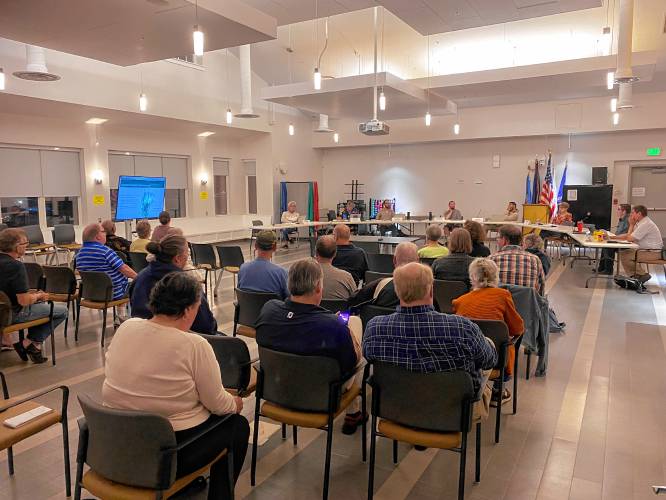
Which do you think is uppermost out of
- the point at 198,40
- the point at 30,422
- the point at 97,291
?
the point at 198,40

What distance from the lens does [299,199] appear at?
15227 mm

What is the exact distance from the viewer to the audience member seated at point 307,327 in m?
2.45

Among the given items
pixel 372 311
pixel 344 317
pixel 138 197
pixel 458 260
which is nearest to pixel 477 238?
pixel 458 260

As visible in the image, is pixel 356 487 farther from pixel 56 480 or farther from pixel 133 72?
pixel 133 72

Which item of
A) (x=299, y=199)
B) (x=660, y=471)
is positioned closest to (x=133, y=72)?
(x=299, y=199)

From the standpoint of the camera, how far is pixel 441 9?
5.98 m

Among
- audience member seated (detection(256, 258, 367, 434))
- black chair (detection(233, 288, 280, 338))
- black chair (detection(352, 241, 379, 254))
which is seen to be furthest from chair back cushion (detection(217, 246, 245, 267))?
audience member seated (detection(256, 258, 367, 434))

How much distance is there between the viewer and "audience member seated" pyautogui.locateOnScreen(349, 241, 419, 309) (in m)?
3.39

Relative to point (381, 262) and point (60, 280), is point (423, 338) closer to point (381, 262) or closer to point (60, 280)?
point (381, 262)

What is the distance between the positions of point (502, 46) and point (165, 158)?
8.29 metres

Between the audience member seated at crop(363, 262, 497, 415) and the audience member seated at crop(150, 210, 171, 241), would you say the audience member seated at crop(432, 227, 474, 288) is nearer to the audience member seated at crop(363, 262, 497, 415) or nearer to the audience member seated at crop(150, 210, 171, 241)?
the audience member seated at crop(363, 262, 497, 415)

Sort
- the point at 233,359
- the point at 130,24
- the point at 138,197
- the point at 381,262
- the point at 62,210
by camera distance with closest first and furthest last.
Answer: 1. the point at 233,359
2. the point at 130,24
3. the point at 381,262
4. the point at 138,197
5. the point at 62,210

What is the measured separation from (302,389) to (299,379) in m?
0.06

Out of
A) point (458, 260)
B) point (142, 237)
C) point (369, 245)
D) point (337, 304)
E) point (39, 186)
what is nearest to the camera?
→ point (337, 304)
